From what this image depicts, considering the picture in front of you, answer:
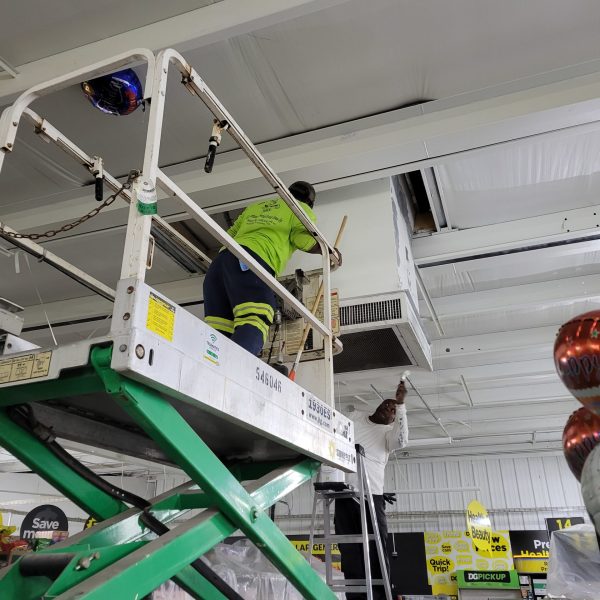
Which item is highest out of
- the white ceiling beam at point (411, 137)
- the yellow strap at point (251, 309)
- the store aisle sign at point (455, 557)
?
the white ceiling beam at point (411, 137)

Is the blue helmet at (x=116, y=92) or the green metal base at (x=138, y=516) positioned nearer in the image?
the green metal base at (x=138, y=516)

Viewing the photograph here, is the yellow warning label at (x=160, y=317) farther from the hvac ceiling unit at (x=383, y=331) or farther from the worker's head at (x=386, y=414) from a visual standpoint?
the worker's head at (x=386, y=414)

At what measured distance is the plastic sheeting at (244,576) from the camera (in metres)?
3.87

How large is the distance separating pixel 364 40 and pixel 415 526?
634 inches

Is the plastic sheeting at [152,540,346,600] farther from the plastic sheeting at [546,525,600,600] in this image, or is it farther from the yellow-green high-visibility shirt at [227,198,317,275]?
the yellow-green high-visibility shirt at [227,198,317,275]

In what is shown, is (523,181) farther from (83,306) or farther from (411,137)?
(83,306)

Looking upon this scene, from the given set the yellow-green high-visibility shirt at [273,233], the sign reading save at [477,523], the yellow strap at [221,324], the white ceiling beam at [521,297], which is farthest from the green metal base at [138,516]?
the sign reading save at [477,523]

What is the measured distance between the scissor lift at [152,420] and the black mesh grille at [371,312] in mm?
1438

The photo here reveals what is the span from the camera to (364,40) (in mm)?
3418

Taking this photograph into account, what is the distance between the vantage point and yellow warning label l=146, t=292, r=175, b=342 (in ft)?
5.01

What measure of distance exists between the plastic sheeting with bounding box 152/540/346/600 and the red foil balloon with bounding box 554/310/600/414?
8.48ft

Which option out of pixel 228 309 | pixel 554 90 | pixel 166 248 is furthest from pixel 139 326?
pixel 166 248

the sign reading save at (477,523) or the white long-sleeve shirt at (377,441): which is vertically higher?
the white long-sleeve shirt at (377,441)

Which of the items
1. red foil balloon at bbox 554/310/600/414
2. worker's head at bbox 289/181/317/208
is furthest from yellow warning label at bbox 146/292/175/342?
worker's head at bbox 289/181/317/208
